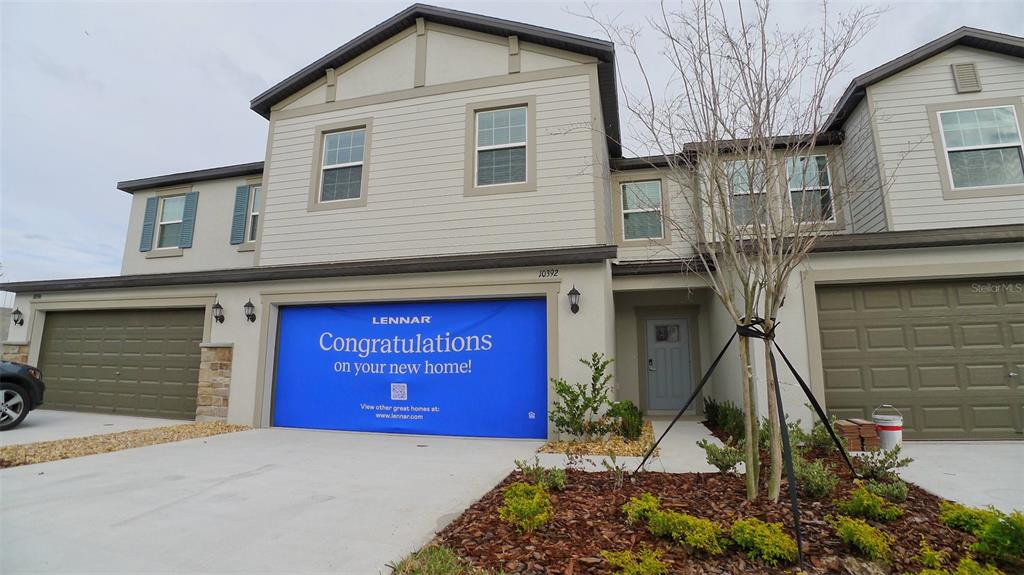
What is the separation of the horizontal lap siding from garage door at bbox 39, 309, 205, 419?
2.43m

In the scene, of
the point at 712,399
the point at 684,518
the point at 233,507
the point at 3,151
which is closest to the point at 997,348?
the point at 712,399

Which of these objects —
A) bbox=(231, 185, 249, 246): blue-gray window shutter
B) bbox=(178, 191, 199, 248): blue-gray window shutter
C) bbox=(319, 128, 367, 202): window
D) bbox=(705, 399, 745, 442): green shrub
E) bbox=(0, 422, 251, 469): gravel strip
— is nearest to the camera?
bbox=(0, 422, 251, 469): gravel strip

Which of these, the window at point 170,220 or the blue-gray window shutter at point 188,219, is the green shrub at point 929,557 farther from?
the window at point 170,220

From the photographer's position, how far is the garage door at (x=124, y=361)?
9.56 m

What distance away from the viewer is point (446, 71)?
31.6 feet

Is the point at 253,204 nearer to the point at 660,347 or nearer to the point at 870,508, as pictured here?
the point at 660,347

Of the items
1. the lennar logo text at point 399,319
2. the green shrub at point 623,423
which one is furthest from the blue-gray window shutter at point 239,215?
the green shrub at point 623,423

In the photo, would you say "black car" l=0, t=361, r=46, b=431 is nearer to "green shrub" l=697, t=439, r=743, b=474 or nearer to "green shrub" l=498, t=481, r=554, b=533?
"green shrub" l=498, t=481, r=554, b=533

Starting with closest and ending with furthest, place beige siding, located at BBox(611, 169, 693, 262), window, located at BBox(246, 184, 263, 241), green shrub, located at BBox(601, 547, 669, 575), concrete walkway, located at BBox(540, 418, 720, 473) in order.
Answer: green shrub, located at BBox(601, 547, 669, 575) < concrete walkway, located at BBox(540, 418, 720, 473) < beige siding, located at BBox(611, 169, 693, 262) < window, located at BBox(246, 184, 263, 241)

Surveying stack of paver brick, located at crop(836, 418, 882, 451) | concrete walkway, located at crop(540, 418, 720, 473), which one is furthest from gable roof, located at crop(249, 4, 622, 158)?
stack of paver brick, located at crop(836, 418, 882, 451)

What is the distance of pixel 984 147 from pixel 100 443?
15.9m

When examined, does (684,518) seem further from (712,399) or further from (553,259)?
(712,399)

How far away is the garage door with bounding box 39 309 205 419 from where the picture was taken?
9562 millimetres

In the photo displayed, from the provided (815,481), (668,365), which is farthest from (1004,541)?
(668,365)
